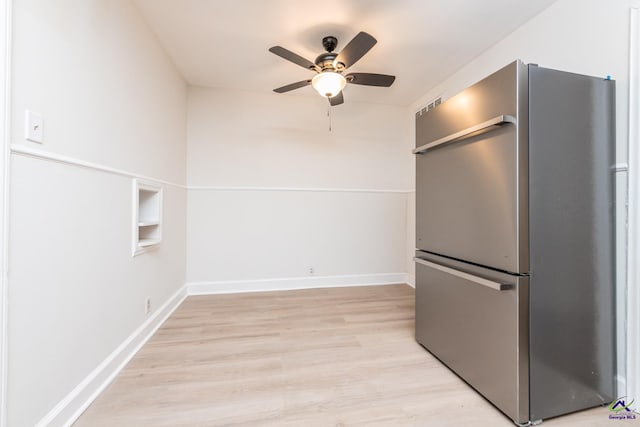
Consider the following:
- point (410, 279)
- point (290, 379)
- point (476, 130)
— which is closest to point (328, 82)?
point (476, 130)

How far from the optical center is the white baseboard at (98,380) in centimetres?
Answer: 115

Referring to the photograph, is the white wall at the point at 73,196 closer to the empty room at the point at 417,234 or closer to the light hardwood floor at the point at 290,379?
the empty room at the point at 417,234

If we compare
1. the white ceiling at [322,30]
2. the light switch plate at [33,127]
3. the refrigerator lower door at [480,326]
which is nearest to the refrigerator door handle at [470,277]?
the refrigerator lower door at [480,326]

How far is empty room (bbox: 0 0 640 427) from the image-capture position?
3.63 ft

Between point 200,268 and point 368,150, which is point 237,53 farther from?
point 200,268

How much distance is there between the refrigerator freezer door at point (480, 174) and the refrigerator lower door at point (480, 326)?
10cm

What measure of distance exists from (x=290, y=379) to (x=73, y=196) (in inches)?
59.5

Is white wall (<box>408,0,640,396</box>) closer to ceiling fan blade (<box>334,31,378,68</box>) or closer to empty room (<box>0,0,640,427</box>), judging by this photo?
empty room (<box>0,0,640,427</box>)

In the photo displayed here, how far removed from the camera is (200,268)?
3.12m

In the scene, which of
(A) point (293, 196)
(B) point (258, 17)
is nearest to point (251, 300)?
(A) point (293, 196)

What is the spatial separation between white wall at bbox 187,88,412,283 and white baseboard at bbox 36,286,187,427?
116 cm

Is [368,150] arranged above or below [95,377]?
above

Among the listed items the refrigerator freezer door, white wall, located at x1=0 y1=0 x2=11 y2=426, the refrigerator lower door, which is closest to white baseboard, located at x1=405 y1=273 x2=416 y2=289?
Result: the refrigerator lower door

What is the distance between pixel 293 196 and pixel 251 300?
1335 millimetres
